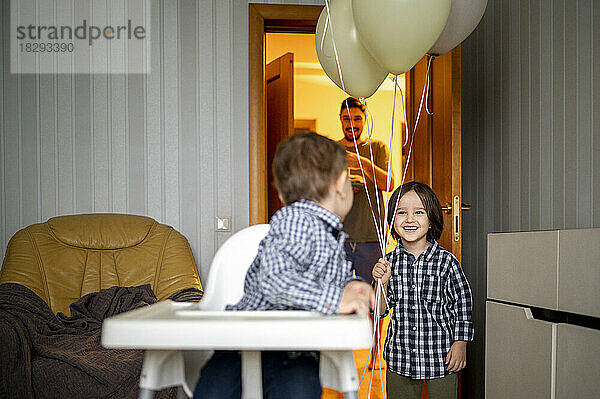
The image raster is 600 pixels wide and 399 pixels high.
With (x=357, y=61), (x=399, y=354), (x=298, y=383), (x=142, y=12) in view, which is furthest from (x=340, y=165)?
(x=142, y=12)

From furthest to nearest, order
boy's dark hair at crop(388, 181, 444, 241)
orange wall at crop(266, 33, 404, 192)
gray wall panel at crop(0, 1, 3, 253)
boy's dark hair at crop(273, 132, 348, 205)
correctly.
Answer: orange wall at crop(266, 33, 404, 192)
gray wall panel at crop(0, 1, 3, 253)
boy's dark hair at crop(388, 181, 444, 241)
boy's dark hair at crop(273, 132, 348, 205)

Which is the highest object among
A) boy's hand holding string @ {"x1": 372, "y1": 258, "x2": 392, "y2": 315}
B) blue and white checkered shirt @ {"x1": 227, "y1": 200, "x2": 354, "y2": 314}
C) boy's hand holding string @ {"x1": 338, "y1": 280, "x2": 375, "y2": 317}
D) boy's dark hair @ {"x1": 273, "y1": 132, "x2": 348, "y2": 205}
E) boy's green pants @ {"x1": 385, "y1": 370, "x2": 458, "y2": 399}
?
boy's dark hair @ {"x1": 273, "y1": 132, "x2": 348, "y2": 205}

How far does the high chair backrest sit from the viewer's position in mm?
1584

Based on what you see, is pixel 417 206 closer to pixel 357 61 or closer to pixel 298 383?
pixel 357 61

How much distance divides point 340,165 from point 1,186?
8.05ft

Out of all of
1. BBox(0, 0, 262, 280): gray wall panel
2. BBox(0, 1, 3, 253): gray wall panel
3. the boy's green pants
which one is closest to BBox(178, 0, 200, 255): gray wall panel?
BBox(0, 0, 262, 280): gray wall panel

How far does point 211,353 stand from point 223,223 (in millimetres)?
1891

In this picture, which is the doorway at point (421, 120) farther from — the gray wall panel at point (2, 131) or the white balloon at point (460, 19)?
the gray wall panel at point (2, 131)

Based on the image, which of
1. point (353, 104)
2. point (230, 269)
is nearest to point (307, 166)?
point (230, 269)

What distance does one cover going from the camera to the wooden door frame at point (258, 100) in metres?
3.38

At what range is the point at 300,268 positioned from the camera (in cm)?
133

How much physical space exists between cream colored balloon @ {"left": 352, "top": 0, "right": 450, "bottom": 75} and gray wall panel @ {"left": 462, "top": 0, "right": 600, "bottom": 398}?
2.31 feet

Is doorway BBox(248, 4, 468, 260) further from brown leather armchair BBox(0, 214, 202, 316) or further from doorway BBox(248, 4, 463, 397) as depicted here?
brown leather armchair BBox(0, 214, 202, 316)

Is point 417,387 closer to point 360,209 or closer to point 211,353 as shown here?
point 211,353
